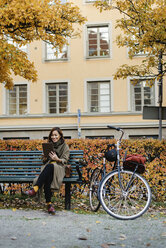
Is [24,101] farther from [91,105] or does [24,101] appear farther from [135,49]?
[135,49]

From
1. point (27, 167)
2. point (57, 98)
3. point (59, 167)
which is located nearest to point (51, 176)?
point (59, 167)

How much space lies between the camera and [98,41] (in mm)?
22516

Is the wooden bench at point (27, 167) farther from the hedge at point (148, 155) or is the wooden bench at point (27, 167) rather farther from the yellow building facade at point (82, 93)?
the yellow building facade at point (82, 93)

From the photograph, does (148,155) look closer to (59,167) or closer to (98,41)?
(59,167)

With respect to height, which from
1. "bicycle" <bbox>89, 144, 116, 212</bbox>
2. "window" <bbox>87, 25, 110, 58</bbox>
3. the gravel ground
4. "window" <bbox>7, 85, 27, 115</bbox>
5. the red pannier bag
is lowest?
the gravel ground

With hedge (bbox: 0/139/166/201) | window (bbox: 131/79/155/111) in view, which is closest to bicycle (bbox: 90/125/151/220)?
hedge (bbox: 0/139/166/201)

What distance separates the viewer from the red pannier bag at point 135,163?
5.34 m

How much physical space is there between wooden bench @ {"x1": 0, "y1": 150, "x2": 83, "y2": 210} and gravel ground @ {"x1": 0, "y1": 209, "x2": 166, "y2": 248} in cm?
63

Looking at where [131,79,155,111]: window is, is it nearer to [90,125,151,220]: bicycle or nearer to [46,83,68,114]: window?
[46,83,68,114]: window

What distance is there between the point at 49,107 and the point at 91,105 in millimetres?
2774

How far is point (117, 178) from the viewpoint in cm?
531

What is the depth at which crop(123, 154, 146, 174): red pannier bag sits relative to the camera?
5.34m

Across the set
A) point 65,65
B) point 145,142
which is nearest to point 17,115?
point 65,65

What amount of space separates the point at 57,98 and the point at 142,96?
5487 millimetres
